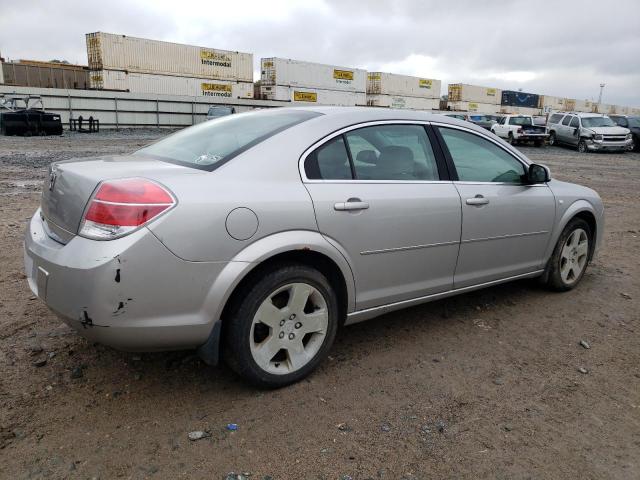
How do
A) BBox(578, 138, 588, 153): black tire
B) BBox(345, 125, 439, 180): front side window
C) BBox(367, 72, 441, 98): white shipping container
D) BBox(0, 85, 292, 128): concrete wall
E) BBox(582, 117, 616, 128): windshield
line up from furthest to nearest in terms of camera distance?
BBox(367, 72, 441, 98): white shipping container, BBox(0, 85, 292, 128): concrete wall, BBox(582, 117, 616, 128): windshield, BBox(578, 138, 588, 153): black tire, BBox(345, 125, 439, 180): front side window

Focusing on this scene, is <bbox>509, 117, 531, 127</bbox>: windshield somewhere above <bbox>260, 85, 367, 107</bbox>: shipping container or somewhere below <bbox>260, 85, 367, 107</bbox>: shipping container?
below

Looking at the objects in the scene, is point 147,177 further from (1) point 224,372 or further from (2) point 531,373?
(2) point 531,373

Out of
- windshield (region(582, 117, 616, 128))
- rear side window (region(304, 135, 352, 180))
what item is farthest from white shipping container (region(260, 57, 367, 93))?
rear side window (region(304, 135, 352, 180))

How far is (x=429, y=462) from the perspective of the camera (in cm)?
229

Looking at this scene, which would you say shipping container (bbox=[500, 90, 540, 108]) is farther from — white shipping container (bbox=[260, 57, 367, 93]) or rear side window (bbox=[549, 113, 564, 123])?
rear side window (bbox=[549, 113, 564, 123])

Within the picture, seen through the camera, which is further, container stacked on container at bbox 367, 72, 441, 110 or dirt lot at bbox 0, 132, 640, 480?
container stacked on container at bbox 367, 72, 441, 110

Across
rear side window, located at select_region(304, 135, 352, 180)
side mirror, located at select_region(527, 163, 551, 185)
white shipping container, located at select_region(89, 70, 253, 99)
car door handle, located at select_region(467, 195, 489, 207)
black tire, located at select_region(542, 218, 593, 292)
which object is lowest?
black tire, located at select_region(542, 218, 593, 292)

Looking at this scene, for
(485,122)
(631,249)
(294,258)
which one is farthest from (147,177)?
(485,122)

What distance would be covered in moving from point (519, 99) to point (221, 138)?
64.0 m

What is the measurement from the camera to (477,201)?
3553mm

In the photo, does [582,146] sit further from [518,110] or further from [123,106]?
[518,110]

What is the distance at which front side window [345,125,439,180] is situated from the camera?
3.10m

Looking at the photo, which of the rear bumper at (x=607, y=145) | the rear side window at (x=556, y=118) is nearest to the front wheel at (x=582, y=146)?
the rear bumper at (x=607, y=145)

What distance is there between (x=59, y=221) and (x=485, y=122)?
31255mm
